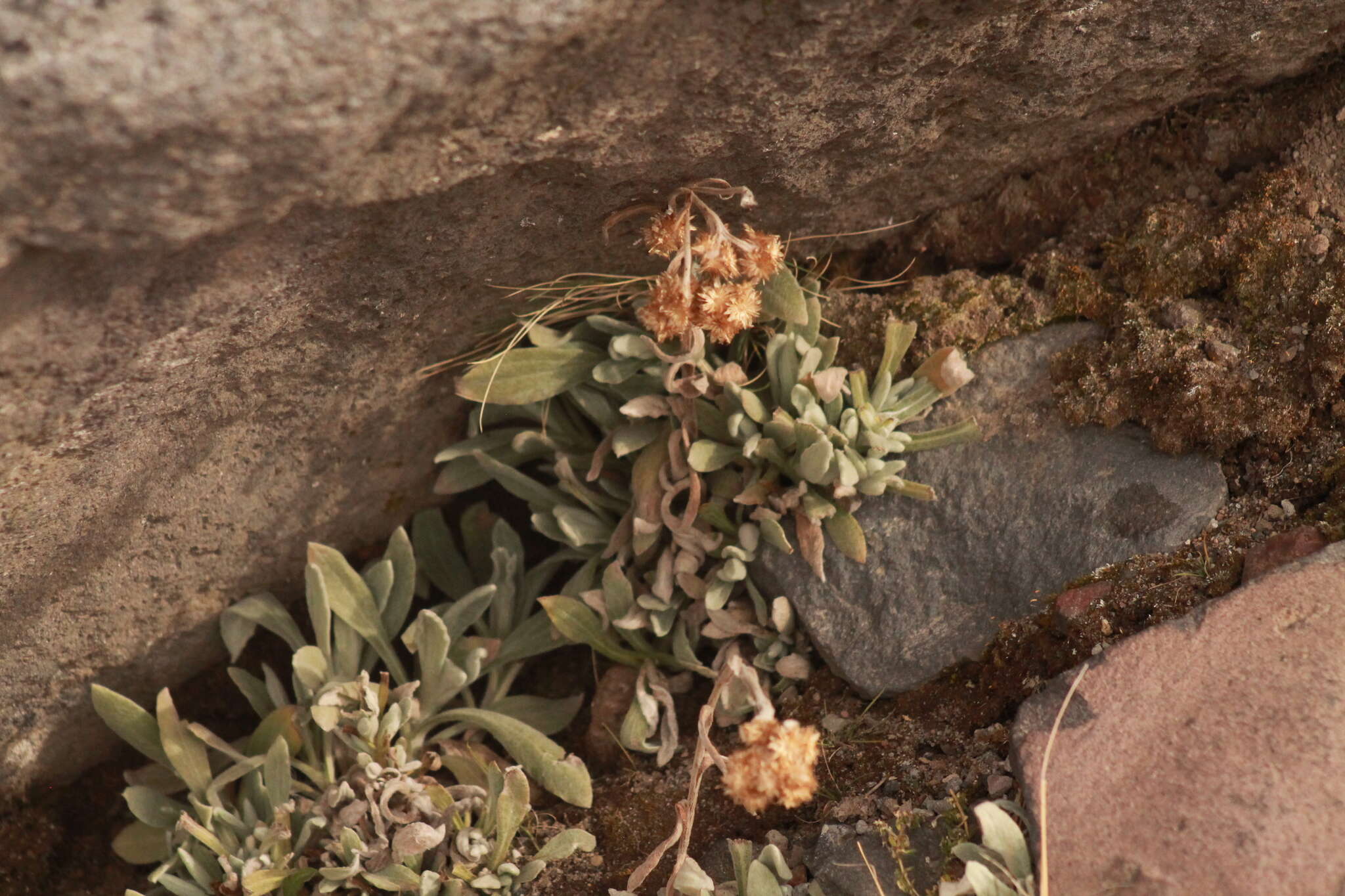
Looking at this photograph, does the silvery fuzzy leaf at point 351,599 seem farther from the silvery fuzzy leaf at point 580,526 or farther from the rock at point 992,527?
the rock at point 992,527

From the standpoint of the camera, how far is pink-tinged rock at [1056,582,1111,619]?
231 cm

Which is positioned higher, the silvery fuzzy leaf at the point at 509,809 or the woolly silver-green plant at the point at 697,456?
the woolly silver-green plant at the point at 697,456

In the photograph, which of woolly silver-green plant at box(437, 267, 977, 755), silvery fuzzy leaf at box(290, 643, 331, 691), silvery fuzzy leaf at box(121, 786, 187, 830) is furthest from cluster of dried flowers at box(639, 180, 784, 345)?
silvery fuzzy leaf at box(121, 786, 187, 830)

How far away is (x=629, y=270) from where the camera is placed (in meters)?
2.77

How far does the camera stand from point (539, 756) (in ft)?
8.74

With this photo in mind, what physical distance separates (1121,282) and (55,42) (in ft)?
7.72

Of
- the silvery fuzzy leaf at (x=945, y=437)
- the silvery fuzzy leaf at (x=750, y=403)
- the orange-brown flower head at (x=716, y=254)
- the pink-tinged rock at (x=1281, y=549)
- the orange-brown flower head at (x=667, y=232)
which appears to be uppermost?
the orange-brown flower head at (x=667, y=232)

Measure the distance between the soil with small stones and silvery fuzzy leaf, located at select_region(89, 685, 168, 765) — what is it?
1.30ft

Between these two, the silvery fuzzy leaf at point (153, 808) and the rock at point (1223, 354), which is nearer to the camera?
the rock at point (1223, 354)

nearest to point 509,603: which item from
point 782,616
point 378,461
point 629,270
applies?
point 378,461

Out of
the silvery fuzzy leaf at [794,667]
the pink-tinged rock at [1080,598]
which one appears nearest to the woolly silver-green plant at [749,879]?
the silvery fuzzy leaf at [794,667]

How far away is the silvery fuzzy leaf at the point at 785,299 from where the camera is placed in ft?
8.57

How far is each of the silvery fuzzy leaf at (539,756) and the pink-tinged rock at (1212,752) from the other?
1.09 m

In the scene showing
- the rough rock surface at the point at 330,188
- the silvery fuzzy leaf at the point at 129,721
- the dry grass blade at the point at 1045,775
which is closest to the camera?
the rough rock surface at the point at 330,188
